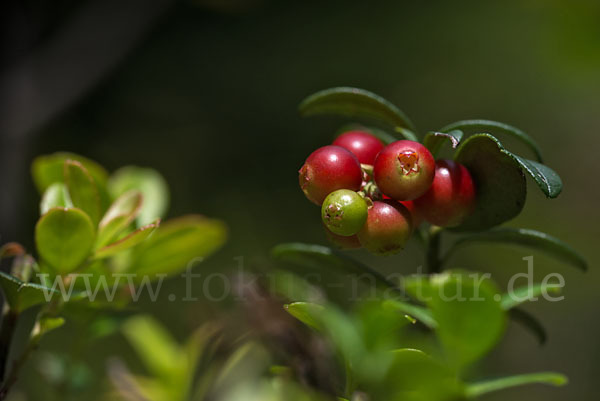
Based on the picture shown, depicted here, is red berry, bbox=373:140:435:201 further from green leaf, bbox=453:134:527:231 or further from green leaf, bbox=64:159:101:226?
green leaf, bbox=64:159:101:226

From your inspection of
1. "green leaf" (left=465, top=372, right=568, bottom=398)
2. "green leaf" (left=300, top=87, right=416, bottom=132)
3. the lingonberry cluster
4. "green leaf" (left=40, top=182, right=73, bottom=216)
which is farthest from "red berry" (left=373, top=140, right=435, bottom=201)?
"green leaf" (left=40, top=182, right=73, bottom=216)

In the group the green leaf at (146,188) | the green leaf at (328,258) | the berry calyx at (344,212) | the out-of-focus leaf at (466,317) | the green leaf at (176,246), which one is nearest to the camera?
the out-of-focus leaf at (466,317)

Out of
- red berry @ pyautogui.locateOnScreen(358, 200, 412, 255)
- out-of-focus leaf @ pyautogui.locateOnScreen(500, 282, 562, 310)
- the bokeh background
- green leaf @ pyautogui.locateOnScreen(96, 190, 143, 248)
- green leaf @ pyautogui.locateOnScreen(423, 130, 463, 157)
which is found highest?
green leaf @ pyautogui.locateOnScreen(423, 130, 463, 157)

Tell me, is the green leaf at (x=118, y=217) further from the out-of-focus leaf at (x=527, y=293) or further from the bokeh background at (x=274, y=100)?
the bokeh background at (x=274, y=100)

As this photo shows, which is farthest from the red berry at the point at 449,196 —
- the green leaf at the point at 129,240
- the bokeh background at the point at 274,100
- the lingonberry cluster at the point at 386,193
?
the bokeh background at the point at 274,100

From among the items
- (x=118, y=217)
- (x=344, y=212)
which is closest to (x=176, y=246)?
(x=118, y=217)

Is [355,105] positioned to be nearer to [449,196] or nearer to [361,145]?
[361,145]

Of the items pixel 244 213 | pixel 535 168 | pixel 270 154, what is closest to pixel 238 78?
pixel 270 154
